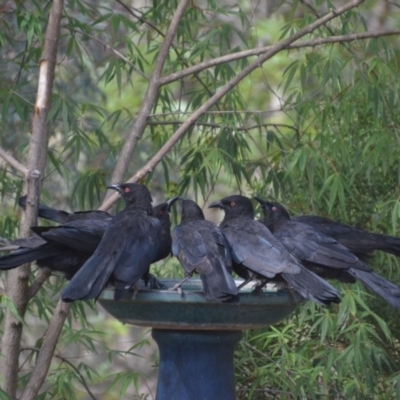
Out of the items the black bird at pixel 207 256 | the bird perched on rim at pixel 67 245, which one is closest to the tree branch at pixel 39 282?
the bird perched on rim at pixel 67 245

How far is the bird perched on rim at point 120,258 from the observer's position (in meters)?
2.74

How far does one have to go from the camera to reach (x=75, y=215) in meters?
3.57

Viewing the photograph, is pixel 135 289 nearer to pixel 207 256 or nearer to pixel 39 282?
pixel 207 256

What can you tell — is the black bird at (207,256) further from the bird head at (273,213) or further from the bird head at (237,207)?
the bird head at (273,213)

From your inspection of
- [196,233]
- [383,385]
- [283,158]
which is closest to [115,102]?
[283,158]

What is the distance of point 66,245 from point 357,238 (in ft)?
3.99

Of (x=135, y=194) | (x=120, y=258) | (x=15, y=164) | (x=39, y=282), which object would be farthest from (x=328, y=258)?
(x=15, y=164)

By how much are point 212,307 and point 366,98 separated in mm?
1782

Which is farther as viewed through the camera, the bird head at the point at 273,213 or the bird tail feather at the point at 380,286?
the bird head at the point at 273,213

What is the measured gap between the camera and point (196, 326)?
3.01 m

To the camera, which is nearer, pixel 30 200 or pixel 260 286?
pixel 260 286

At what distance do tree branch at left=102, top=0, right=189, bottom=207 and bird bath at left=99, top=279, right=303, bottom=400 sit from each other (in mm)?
586

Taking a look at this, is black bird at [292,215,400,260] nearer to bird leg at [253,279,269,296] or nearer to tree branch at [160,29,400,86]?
bird leg at [253,279,269,296]

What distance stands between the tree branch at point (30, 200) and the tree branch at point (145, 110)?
0.33 meters
